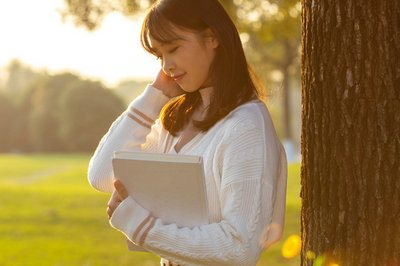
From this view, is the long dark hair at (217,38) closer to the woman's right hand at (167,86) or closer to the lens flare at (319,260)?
the woman's right hand at (167,86)

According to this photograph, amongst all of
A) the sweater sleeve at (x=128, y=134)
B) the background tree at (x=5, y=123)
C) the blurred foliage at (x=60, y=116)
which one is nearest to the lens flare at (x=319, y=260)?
the sweater sleeve at (x=128, y=134)

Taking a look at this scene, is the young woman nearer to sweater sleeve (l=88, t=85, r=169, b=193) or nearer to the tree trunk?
sweater sleeve (l=88, t=85, r=169, b=193)

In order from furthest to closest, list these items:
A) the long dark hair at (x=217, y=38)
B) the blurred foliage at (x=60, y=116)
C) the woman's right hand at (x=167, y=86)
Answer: the blurred foliage at (x=60, y=116) < the woman's right hand at (x=167, y=86) < the long dark hair at (x=217, y=38)

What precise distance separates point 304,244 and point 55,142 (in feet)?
171

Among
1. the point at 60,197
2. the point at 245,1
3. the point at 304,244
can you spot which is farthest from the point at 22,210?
the point at 304,244

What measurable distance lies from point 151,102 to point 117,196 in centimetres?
66

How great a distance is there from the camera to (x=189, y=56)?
7.68ft

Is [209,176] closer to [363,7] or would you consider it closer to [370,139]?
[370,139]

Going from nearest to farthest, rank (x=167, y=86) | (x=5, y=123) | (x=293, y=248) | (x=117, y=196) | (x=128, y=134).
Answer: (x=117, y=196) < (x=128, y=134) < (x=167, y=86) < (x=293, y=248) < (x=5, y=123)

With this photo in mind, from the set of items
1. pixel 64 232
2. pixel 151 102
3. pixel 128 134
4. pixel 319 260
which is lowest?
pixel 64 232

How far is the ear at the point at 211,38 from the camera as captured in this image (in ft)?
7.71

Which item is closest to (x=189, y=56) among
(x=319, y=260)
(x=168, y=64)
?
(x=168, y=64)

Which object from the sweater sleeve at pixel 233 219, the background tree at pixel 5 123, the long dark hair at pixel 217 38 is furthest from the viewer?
the background tree at pixel 5 123

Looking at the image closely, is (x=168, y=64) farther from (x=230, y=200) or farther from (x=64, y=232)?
(x=64, y=232)
